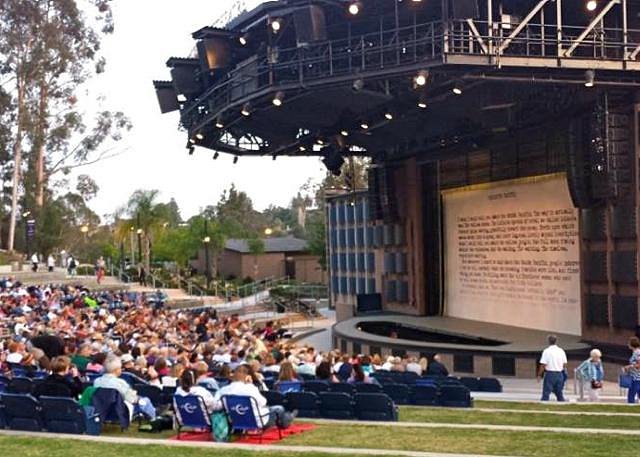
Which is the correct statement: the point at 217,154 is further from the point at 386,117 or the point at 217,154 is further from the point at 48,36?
the point at 48,36

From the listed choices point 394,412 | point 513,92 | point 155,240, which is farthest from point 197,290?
point 394,412

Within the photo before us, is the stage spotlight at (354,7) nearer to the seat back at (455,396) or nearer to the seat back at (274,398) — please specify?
the seat back at (455,396)

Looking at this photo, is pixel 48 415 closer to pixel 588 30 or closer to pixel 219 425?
pixel 219 425

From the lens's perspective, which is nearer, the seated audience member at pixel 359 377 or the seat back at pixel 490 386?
the seated audience member at pixel 359 377

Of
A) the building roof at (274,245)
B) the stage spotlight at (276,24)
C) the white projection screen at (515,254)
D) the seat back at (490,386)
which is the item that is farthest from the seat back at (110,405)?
the building roof at (274,245)

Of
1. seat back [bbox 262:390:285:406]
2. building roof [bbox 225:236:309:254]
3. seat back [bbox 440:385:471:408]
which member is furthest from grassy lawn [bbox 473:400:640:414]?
building roof [bbox 225:236:309:254]

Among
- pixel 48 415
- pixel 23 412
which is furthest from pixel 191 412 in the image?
pixel 23 412

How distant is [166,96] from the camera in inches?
1181

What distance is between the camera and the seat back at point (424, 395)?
46.4ft

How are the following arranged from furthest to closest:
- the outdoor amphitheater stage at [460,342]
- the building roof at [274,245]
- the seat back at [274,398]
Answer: the building roof at [274,245]
the outdoor amphitheater stage at [460,342]
the seat back at [274,398]

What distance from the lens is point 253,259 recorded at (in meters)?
67.1

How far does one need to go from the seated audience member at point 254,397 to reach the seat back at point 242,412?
4cm

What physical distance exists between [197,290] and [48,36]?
56.5 feet

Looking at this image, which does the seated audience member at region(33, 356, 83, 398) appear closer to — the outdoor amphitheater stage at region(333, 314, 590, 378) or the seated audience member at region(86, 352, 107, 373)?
the seated audience member at region(86, 352, 107, 373)
